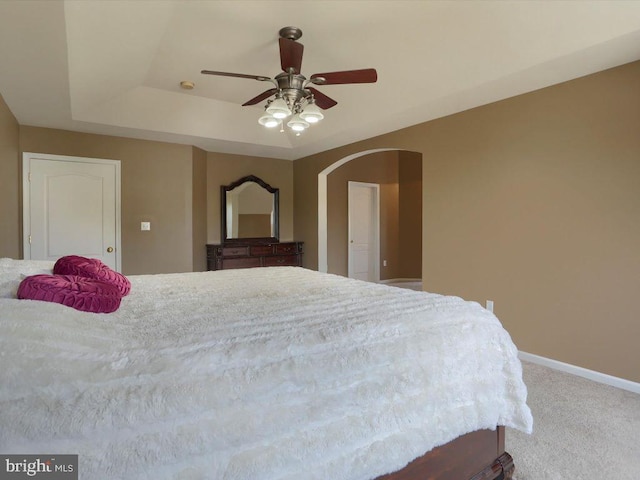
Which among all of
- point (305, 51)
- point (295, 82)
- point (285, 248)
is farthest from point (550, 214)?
point (285, 248)

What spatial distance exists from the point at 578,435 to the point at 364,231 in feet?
16.7

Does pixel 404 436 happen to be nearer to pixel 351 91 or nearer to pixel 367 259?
pixel 351 91

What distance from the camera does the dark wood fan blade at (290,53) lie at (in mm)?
2320

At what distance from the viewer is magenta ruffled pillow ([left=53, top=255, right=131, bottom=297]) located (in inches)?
67.0

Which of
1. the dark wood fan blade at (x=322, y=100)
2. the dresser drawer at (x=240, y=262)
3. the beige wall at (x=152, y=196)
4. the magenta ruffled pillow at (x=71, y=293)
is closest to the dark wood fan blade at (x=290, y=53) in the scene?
the dark wood fan blade at (x=322, y=100)

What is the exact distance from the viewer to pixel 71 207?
167 inches

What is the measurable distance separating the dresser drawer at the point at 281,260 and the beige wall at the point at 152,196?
1.09m

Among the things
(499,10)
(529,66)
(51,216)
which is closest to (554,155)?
(529,66)

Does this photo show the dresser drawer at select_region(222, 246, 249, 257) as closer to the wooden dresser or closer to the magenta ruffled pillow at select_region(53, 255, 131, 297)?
the wooden dresser

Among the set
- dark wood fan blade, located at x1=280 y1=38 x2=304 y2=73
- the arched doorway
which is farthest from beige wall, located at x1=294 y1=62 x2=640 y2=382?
dark wood fan blade, located at x1=280 y1=38 x2=304 y2=73

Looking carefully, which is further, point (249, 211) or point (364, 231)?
point (364, 231)

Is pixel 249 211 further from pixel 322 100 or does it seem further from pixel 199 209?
pixel 322 100

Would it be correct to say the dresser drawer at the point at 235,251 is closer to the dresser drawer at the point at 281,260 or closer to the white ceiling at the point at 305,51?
the dresser drawer at the point at 281,260

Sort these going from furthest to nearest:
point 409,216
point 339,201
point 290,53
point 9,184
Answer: point 409,216 < point 339,201 < point 9,184 < point 290,53
